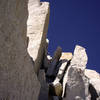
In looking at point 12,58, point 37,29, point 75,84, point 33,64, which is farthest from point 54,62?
point 12,58

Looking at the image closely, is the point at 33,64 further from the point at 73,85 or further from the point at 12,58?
the point at 12,58

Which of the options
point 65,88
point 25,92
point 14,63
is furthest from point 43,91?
point 14,63

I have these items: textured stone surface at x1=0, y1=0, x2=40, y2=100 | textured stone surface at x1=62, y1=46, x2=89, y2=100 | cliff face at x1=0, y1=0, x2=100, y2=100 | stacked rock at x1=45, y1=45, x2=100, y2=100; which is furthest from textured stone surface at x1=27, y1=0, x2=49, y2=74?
textured stone surface at x1=0, y1=0, x2=40, y2=100

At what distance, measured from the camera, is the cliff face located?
4145 millimetres

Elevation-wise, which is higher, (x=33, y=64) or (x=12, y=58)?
(x=12, y=58)

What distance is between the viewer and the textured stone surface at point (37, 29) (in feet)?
28.6

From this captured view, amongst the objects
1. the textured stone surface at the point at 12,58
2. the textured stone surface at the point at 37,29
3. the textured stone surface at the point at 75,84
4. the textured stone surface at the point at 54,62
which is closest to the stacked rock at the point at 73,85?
the textured stone surface at the point at 75,84

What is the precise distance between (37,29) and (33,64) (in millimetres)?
3097

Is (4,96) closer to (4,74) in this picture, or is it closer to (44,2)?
(4,74)

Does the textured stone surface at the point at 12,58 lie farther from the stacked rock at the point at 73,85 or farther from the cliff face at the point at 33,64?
the stacked rock at the point at 73,85

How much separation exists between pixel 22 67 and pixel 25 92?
67 cm

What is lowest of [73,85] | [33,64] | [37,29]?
[73,85]

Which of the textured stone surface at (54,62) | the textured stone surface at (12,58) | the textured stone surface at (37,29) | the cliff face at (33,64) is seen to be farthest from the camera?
the textured stone surface at (54,62)

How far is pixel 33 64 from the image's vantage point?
7309 mm
